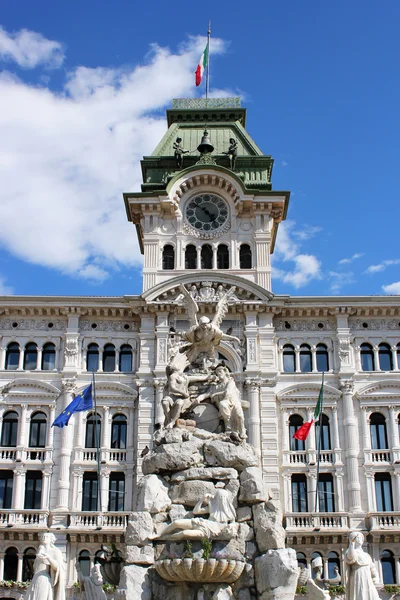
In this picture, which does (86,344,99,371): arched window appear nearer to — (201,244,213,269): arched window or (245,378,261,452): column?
(201,244,213,269): arched window

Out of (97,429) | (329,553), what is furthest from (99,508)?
(329,553)

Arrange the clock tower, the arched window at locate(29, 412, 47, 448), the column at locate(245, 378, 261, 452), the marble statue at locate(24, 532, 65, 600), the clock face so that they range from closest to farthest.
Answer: the marble statue at locate(24, 532, 65, 600) < the column at locate(245, 378, 261, 452) < the arched window at locate(29, 412, 47, 448) < the clock tower < the clock face

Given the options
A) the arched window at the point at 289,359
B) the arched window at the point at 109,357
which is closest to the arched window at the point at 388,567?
the arched window at the point at 289,359

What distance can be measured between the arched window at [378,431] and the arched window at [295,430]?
12.8ft

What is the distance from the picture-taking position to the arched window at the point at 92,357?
47372 millimetres

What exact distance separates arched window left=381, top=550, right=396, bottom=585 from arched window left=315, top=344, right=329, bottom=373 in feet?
35.0

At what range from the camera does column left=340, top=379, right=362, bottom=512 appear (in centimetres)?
4375

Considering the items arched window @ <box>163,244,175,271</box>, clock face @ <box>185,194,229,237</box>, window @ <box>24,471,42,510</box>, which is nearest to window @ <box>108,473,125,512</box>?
window @ <box>24,471,42,510</box>

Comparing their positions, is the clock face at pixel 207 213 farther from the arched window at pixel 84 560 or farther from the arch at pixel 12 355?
the arched window at pixel 84 560

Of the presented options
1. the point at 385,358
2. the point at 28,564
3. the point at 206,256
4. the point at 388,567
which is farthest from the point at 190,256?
the point at 388,567

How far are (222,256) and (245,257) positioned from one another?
55.1 inches

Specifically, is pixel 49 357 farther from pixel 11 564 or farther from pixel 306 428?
pixel 306 428

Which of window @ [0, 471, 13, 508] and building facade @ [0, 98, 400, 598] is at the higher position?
building facade @ [0, 98, 400, 598]

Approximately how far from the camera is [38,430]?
151 feet
